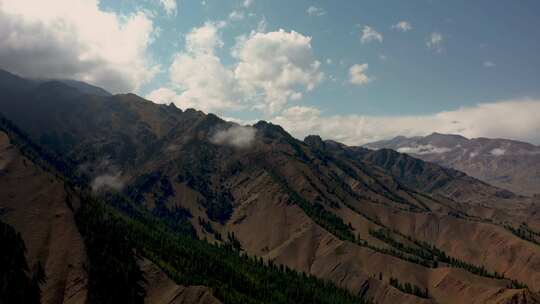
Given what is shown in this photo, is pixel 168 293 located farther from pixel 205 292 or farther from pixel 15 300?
pixel 15 300

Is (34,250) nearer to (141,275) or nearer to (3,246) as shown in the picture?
(3,246)

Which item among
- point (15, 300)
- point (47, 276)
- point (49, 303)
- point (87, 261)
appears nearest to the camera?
point (15, 300)

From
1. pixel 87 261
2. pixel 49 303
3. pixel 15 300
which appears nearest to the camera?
pixel 15 300

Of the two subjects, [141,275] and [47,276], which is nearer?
[47,276]

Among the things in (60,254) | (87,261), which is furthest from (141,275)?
(60,254)

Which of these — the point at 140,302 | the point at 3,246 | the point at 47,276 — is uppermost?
the point at 3,246

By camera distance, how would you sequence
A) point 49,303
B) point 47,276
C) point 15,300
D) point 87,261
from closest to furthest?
point 15,300
point 49,303
point 47,276
point 87,261

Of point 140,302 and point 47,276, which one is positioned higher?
point 47,276

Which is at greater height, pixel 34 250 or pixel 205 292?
pixel 34 250

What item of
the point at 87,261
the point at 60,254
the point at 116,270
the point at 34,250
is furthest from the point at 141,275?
the point at 34,250
